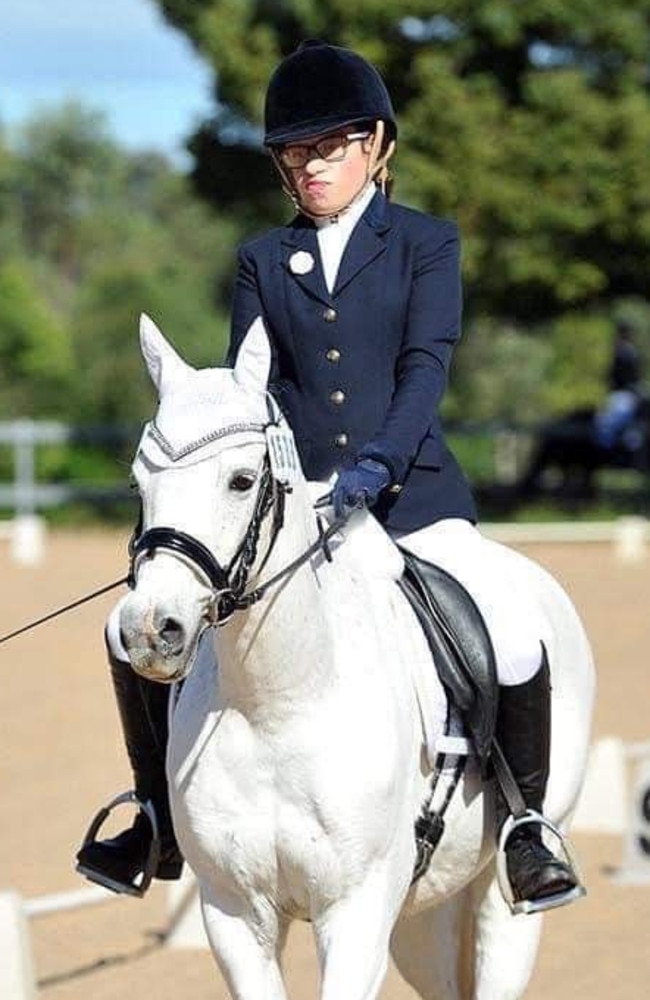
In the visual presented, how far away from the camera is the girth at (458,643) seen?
5207mm

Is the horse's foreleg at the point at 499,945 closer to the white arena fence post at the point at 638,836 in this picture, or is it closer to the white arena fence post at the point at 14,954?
the white arena fence post at the point at 14,954

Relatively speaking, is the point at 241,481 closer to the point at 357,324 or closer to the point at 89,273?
the point at 357,324

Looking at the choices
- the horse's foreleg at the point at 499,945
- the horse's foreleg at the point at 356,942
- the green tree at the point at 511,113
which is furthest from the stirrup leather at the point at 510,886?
the green tree at the point at 511,113

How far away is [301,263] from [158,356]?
672 mm

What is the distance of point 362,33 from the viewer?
82.2ft

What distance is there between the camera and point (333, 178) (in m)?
5.11

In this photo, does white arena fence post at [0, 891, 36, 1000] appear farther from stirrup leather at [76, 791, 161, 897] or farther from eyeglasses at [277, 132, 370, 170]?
eyeglasses at [277, 132, 370, 170]

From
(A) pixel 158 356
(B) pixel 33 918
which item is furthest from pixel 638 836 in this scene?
(A) pixel 158 356

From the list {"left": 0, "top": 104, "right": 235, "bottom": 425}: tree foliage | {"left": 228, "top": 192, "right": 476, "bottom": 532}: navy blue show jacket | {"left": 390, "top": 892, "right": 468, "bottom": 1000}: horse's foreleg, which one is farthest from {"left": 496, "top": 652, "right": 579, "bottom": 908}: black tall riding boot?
{"left": 0, "top": 104, "right": 235, "bottom": 425}: tree foliage

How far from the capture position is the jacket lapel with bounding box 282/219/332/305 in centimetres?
509

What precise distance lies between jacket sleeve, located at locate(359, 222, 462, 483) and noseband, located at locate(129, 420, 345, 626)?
1.32ft

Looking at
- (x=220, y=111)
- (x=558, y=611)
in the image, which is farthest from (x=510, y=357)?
(x=558, y=611)

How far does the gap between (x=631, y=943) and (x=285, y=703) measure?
3418 mm

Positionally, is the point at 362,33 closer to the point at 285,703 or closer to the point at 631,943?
the point at 631,943
